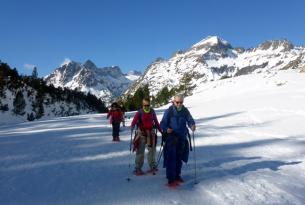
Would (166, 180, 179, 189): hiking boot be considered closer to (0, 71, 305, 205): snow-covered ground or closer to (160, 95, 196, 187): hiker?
(160, 95, 196, 187): hiker

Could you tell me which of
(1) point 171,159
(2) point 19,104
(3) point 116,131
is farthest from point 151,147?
(2) point 19,104

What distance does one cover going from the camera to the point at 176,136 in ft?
33.5

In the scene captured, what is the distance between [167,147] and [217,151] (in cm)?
641

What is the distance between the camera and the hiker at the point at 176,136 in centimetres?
1013

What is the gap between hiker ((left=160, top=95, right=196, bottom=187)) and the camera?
10.1 metres

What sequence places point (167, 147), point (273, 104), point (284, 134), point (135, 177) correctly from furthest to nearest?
point (273, 104)
point (284, 134)
point (135, 177)
point (167, 147)

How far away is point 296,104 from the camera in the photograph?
35.4m

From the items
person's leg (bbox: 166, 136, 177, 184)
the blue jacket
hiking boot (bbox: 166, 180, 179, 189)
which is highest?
the blue jacket

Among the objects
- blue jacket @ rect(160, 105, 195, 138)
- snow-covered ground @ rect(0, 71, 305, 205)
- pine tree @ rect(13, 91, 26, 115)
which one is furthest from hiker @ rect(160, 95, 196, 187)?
pine tree @ rect(13, 91, 26, 115)

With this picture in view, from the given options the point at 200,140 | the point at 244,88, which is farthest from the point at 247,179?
the point at 244,88

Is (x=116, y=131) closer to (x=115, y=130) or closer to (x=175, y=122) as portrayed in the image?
(x=115, y=130)

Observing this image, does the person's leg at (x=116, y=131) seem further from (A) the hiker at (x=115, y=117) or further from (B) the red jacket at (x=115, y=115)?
(B) the red jacket at (x=115, y=115)

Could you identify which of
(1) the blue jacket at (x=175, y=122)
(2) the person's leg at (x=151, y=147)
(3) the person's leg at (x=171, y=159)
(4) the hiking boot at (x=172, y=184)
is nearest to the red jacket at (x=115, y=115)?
(2) the person's leg at (x=151, y=147)

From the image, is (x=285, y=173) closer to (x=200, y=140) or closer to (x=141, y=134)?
(x=141, y=134)
